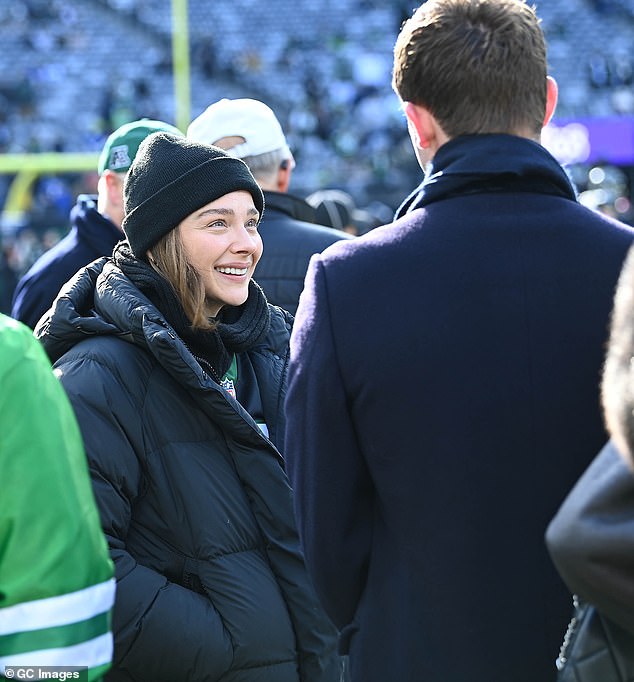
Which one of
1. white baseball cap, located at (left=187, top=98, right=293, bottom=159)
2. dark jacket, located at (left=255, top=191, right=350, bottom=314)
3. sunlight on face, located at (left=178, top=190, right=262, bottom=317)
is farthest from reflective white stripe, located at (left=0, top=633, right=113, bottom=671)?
white baseball cap, located at (left=187, top=98, right=293, bottom=159)

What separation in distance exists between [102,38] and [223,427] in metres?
26.4

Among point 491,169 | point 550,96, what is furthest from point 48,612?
point 550,96

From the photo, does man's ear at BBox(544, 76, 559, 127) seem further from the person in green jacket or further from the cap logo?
the cap logo

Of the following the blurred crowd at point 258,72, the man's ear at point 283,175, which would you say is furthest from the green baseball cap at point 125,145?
the blurred crowd at point 258,72

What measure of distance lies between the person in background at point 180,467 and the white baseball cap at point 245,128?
1188mm

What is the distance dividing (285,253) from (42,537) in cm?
228

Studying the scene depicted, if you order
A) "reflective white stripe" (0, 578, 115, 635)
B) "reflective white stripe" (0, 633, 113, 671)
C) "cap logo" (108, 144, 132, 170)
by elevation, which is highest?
"cap logo" (108, 144, 132, 170)

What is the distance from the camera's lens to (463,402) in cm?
188

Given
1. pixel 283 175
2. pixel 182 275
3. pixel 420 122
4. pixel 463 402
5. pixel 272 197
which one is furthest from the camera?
pixel 283 175

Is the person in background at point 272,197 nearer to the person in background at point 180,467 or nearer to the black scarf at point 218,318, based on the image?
the black scarf at point 218,318

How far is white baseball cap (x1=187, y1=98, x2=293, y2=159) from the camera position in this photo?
387 cm

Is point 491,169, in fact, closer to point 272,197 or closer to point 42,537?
point 42,537

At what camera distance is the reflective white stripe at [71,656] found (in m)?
1.54

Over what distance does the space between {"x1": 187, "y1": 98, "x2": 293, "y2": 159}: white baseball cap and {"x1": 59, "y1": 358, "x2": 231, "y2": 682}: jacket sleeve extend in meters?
1.64
